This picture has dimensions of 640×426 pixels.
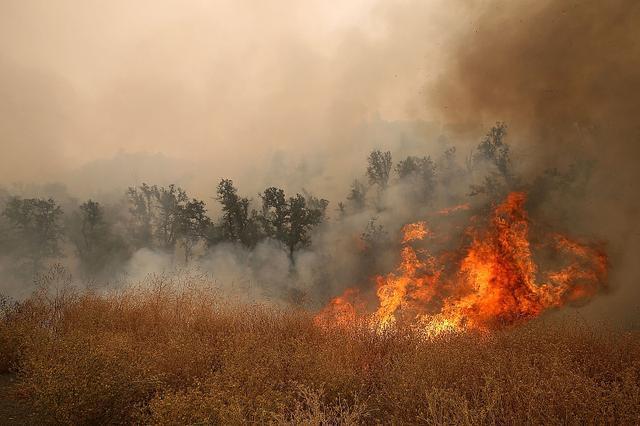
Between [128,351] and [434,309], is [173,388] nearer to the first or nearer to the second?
[128,351]

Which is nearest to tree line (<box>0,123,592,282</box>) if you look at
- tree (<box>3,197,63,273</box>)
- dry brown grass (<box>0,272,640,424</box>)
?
tree (<box>3,197,63,273</box>)

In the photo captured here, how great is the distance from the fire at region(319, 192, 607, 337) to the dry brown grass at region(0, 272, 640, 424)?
8.55 ft

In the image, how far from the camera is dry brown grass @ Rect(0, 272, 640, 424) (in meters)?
3.81

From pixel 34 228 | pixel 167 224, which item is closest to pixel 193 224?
pixel 167 224

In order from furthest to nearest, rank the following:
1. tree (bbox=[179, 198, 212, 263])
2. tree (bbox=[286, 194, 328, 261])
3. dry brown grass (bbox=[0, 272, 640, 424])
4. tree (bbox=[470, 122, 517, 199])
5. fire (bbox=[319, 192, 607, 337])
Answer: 1. tree (bbox=[179, 198, 212, 263])
2. tree (bbox=[286, 194, 328, 261])
3. tree (bbox=[470, 122, 517, 199])
4. fire (bbox=[319, 192, 607, 337])
5. dry brown grass (bbox=[0, 272, 640, 424])

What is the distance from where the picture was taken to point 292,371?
207 inches

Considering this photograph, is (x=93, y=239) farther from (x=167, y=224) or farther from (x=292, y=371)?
(x=292, y=371)

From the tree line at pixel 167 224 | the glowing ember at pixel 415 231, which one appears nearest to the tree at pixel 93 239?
the tree line at pixel 167 224

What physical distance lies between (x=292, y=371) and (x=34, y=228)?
55093 mm

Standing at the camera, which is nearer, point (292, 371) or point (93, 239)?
point (292, 371)

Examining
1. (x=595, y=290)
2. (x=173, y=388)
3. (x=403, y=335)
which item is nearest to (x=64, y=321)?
(x=173, y=388)

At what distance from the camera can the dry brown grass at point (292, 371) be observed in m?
3.81

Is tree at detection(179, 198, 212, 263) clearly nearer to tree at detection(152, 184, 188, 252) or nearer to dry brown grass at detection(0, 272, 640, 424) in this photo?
tree at detection(152, 184, 188, 252)

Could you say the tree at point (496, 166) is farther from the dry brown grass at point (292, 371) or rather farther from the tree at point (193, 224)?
the tree at point (193, 224)
